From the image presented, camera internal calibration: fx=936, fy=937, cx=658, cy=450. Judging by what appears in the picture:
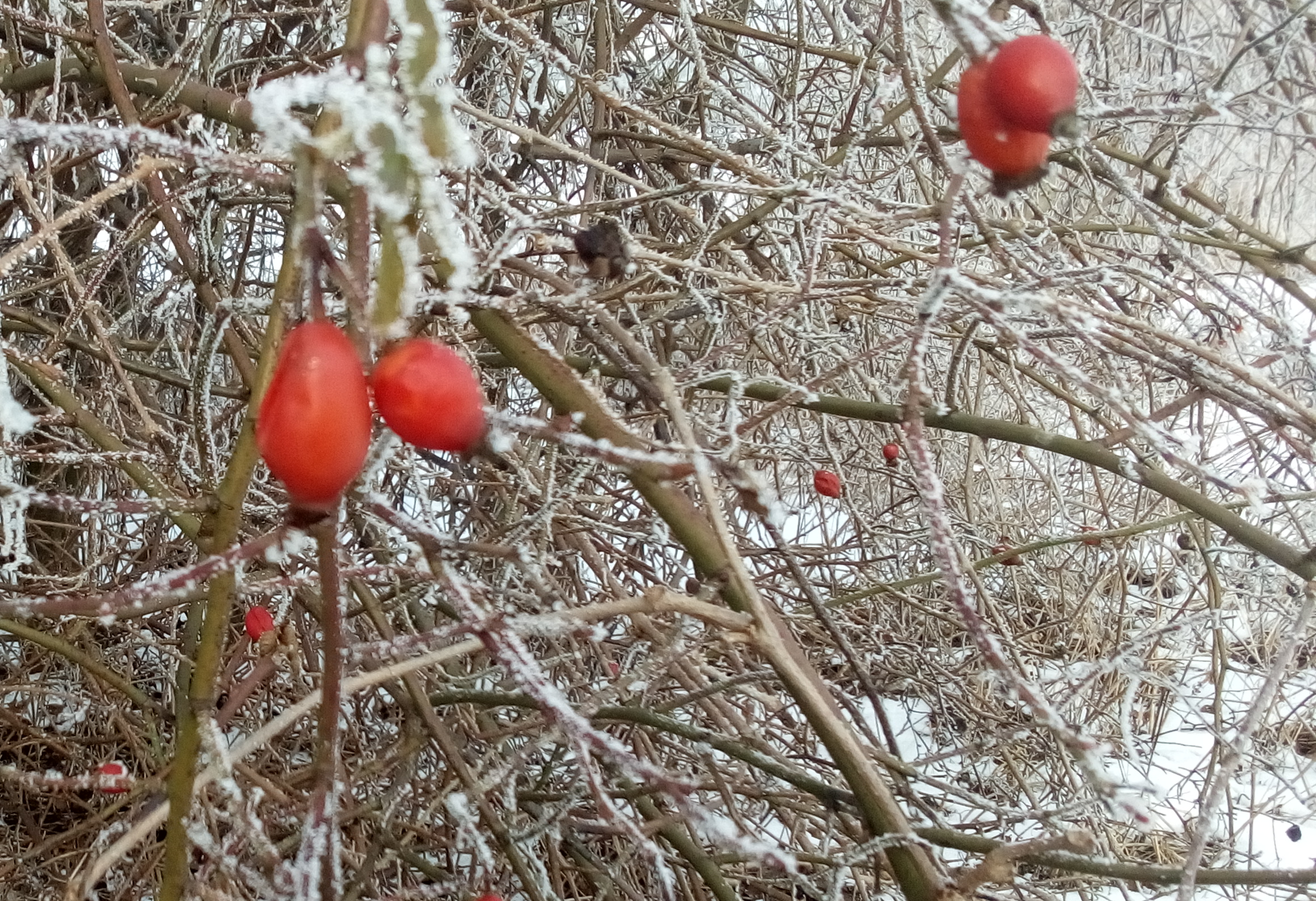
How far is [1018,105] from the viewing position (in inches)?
16.8

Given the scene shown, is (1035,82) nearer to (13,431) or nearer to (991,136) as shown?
(991,136)

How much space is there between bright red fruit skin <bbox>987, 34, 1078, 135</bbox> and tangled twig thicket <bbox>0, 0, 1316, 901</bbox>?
24 millimetres

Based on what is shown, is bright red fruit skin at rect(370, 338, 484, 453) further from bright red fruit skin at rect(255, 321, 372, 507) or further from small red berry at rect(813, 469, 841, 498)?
small red berry at rect(813, 469, 841, 498)

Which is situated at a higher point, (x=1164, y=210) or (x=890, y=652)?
(x=1164, y=210)

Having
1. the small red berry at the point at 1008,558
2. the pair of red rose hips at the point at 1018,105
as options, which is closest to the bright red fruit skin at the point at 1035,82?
the pair of red rose hips at the point at 1018,105

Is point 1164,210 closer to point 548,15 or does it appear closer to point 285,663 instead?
point 548,15

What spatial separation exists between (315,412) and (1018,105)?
334 millimetres

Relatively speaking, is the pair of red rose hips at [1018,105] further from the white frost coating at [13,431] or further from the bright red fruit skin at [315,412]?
the white frost coating at [13,431]

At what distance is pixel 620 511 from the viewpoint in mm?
Answer: 1579

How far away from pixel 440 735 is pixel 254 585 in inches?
17.8

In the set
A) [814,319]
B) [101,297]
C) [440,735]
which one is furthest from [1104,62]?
[101,297]

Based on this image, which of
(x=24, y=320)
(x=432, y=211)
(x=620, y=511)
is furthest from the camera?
(x=620, y=511)

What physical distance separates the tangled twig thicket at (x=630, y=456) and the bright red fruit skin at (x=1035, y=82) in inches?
0.9

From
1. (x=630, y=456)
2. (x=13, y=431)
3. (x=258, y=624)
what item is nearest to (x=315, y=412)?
(x=630, y=456)
